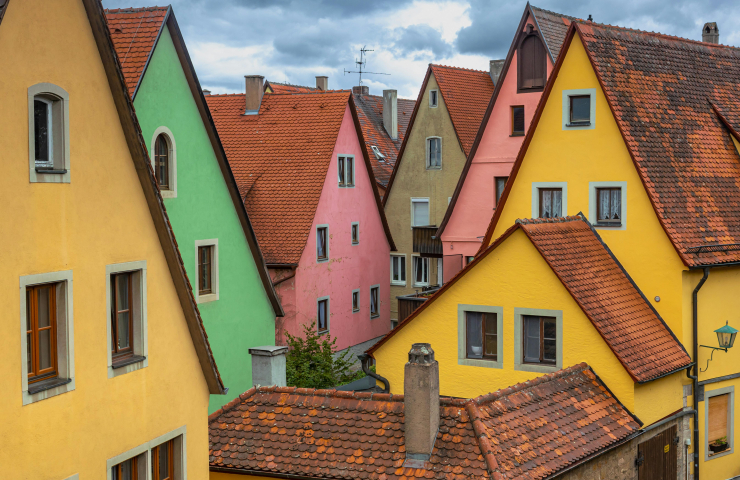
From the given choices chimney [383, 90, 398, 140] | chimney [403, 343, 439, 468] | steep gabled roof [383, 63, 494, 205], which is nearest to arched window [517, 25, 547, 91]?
steep gabled roof [383, 63, 494, 205]

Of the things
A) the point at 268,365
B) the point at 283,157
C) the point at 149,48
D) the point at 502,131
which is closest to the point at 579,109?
the point at 502,131

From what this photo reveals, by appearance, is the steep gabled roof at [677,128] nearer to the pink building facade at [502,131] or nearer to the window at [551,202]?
the window at [551,202]

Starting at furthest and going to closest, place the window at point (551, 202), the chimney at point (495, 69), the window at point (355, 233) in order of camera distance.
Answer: the chimney at point (495, 69) → the window at point (355, 233) → the window at point (551, 202)

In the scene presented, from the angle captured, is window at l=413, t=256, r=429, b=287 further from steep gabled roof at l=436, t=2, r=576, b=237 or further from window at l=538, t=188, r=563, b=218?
window at l=538, t=188, r=563, b=218

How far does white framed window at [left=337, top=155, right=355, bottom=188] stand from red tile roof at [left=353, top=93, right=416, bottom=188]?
692 centimetres

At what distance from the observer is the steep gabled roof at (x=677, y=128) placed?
2333 cm

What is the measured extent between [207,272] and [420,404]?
40.4ft

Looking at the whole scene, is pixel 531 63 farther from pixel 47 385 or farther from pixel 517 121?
pixel 47 385

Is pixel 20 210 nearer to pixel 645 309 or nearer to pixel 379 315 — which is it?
pixel 645 309

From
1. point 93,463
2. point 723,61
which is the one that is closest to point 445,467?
point 93,463

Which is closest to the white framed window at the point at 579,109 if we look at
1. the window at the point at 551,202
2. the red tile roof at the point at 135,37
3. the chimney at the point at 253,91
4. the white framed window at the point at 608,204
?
the white framed window at the point at 608,204

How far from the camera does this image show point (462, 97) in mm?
41562

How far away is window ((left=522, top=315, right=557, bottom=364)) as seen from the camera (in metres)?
21.3

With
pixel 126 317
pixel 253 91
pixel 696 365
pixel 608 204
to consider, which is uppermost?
pixel 253 91
